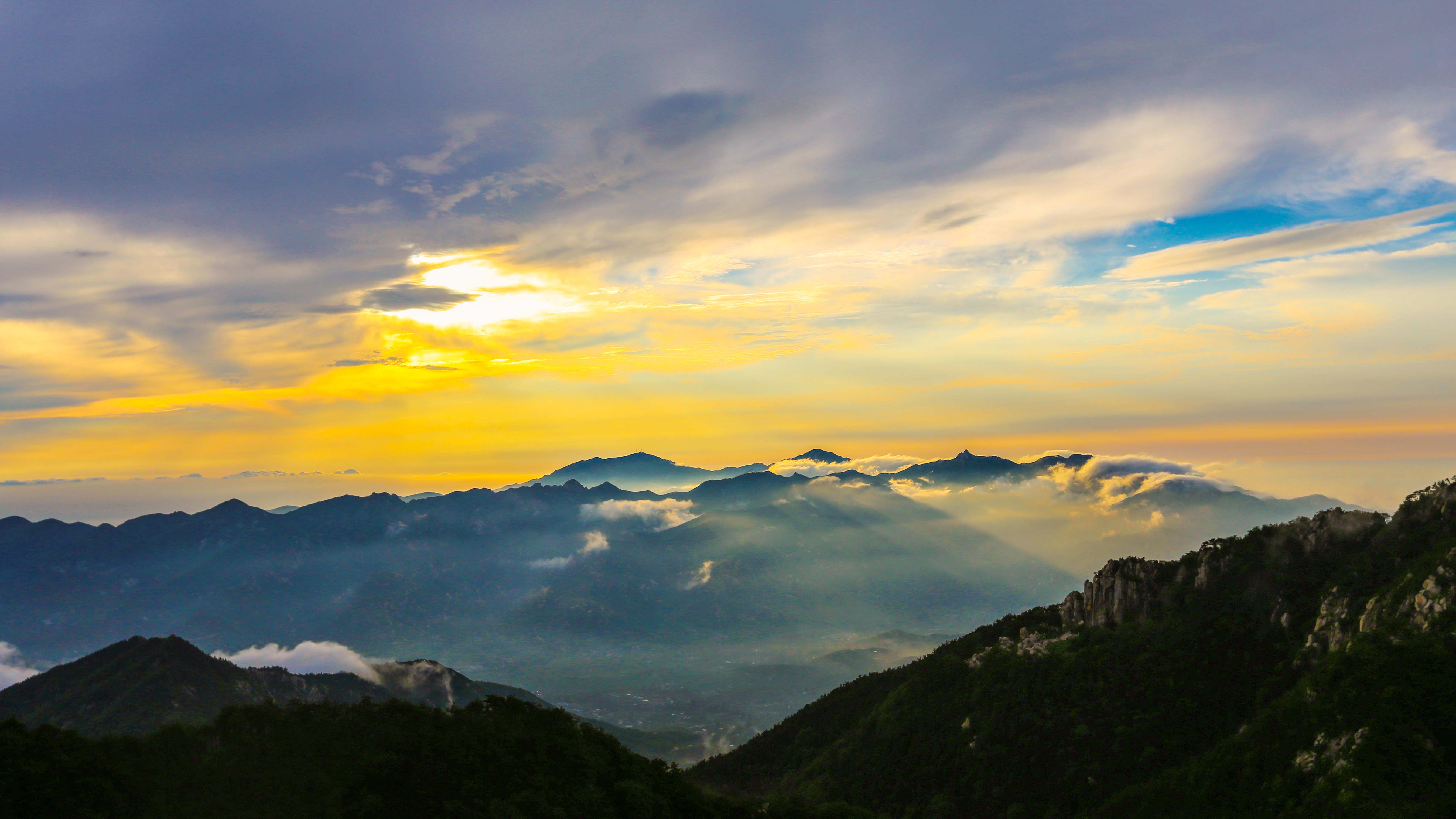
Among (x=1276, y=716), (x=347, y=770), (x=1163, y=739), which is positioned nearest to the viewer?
(x=347, y=770)

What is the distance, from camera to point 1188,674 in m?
186

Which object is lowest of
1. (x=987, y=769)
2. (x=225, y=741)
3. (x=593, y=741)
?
(x=987, y=769)

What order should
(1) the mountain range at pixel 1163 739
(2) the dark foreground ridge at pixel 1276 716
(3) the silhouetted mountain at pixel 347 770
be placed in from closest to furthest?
(3) the silhouetted mountain at pixel 347 770
(1) the mountain range at pixel 1163 739
(2) the dark foreground ridge at pixel 1276 716

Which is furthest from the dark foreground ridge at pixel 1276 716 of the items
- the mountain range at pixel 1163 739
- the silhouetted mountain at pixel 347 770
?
the silhouetted mountain at pixel 347 770

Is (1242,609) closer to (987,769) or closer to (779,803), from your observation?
(987,769)

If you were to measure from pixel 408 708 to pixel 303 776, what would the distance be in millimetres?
19898

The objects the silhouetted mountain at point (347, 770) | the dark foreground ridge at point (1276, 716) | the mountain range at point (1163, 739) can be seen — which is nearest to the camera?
the silhouetted mountain at point (347, 770)

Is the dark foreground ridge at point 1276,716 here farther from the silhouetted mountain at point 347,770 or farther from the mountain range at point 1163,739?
the silhouetted mountain at point 347,770

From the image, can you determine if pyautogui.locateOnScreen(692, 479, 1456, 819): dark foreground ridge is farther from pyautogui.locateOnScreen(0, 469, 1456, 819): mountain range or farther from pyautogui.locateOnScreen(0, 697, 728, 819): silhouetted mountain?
pyautogui.locateOnScreen(0, 697, 728, 819): silhouetted mountain

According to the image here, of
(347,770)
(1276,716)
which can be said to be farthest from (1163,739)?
(347,770)

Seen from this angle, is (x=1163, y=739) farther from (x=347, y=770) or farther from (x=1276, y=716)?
(x=347, y=770)

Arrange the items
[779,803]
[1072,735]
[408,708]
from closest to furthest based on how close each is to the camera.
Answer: [408,708] → [779,803] → [1072,735]

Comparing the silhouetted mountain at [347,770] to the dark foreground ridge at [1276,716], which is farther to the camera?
the dark foreground ridge at [1276,716]

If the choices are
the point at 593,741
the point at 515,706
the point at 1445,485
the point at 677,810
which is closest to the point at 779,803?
the point at 677,810
